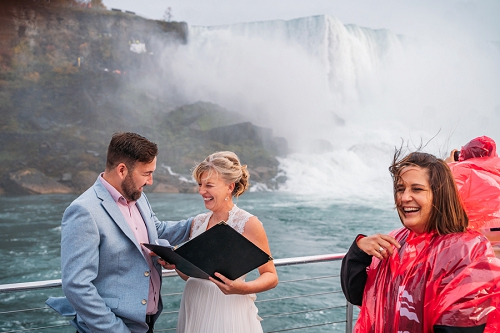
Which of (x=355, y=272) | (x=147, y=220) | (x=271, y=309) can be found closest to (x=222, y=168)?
(x=147, y=220)

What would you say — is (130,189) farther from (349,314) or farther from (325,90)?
(325,90)

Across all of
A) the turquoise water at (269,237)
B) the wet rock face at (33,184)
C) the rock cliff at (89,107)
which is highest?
the rock cliff at (89,107)

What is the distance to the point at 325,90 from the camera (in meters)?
32.8

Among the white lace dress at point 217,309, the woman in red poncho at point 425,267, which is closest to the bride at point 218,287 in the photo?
the white lace dress at point 217,309

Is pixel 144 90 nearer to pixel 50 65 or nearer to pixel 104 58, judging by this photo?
pixel 104 58

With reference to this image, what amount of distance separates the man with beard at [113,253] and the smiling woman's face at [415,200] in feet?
2.55

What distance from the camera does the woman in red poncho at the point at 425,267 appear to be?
38.0 inches

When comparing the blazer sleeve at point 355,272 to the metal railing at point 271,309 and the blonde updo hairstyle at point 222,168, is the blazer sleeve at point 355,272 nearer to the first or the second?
the blonde updo hairstyle at point 222,168

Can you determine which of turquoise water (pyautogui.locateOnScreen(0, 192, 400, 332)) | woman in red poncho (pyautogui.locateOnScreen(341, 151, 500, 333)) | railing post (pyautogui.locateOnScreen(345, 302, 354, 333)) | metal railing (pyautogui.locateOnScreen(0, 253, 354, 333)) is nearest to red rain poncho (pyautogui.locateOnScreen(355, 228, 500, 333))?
woman in red poncho (pyautogui.locateOnScreen(341, 151, 500, 333))

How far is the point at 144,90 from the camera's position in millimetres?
29719

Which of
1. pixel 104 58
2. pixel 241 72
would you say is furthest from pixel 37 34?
pixel 241 72

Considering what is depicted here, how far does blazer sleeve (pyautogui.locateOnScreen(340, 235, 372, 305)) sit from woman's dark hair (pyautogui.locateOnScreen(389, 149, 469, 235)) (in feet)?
0.56

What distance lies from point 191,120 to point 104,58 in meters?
6.43

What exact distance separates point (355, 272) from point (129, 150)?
773mm
